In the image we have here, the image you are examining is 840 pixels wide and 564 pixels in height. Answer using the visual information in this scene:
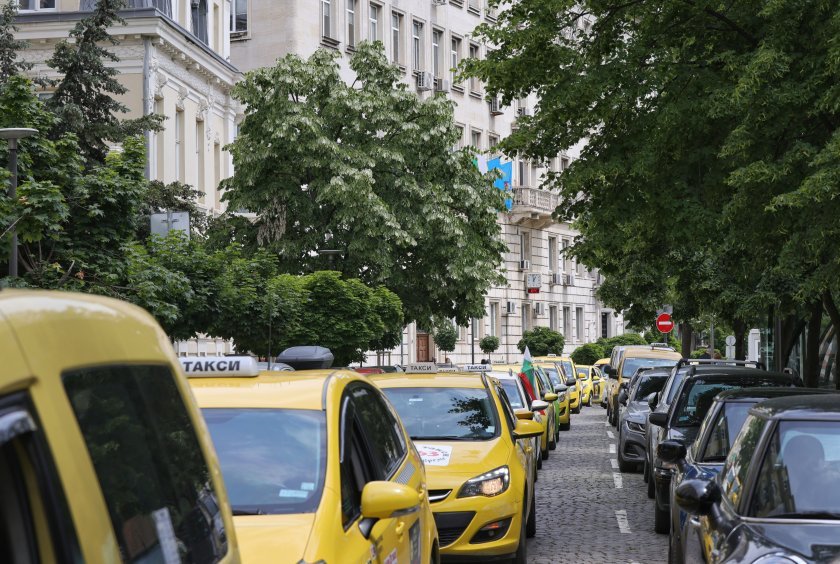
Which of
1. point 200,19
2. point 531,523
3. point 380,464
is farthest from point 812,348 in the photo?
point 200,19

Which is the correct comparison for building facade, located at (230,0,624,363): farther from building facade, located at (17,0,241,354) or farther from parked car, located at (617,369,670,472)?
parked car, located at (617,369,670,472)

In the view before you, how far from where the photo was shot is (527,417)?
16.2m

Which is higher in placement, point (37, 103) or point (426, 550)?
point (37, 103)

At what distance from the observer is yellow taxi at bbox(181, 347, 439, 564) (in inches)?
216

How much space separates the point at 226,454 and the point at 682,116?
1342 centimetres

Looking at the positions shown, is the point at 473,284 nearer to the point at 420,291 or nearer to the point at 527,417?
the point at 420,291

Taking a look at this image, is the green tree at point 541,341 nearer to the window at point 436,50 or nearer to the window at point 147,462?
the window at point 436,50

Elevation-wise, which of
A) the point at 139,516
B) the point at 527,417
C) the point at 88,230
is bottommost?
the point at 527,417

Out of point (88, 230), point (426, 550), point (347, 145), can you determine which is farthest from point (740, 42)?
point (347, 145)

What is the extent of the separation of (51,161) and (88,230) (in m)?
1.25

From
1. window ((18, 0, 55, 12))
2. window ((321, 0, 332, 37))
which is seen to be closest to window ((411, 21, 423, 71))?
window ((321, 0, 332, 37))

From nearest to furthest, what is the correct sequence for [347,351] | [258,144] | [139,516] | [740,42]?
[139,516] → [740,42] → [347,351] → [258,144]

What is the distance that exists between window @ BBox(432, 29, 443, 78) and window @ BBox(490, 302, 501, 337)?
11.6 metres

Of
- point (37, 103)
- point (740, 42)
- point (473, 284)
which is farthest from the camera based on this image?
point (473, 284)
